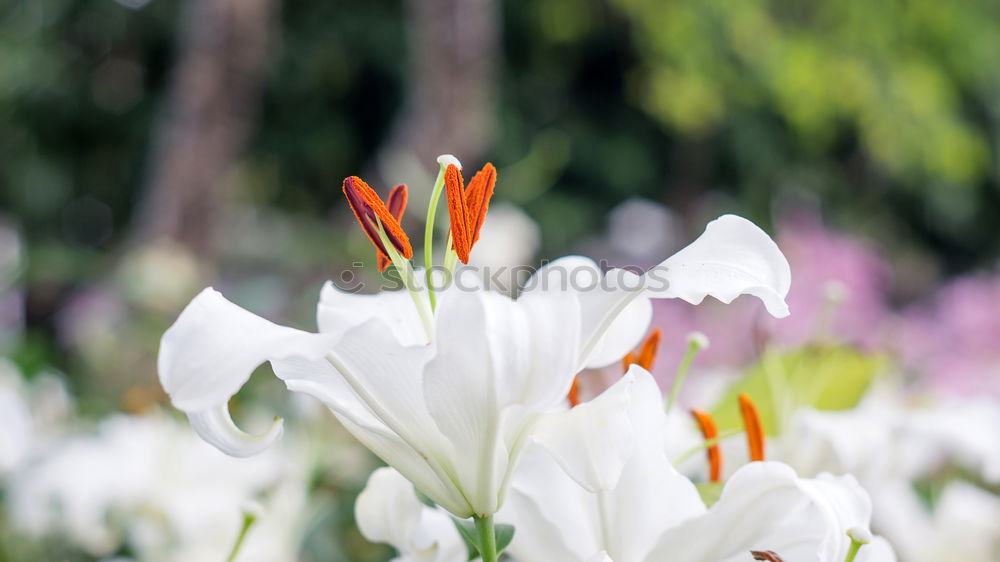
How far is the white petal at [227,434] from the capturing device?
290 mm

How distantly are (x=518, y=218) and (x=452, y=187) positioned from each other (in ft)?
3.41

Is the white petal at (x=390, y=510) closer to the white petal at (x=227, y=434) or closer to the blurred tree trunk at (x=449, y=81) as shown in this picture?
the white petal at (x=227, y=434)

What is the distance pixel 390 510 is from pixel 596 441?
10cm

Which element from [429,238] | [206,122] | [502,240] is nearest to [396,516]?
[429,238]

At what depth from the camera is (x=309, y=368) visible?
314 mm

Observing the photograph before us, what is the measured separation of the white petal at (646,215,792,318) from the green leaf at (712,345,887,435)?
19 cm

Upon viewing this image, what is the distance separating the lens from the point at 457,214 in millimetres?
353

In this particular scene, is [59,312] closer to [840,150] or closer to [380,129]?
[380,129]

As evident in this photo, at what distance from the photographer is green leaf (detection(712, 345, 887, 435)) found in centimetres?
50

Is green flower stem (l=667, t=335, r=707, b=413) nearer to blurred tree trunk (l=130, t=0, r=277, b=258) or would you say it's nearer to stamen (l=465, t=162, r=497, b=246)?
stamen (l=465, t=162, r=497, b=246)

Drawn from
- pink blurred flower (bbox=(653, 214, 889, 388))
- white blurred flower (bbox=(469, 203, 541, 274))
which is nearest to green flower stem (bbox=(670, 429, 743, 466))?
white blurred flower (bbox=(469, 203, 541, 274))

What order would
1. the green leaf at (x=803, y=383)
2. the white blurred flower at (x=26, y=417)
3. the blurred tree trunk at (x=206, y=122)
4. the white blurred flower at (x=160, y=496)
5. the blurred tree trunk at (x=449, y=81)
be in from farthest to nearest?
the blurred tree trunk at (x=206, y=122) < the blurred tree trunk at (x=449, y=81) < the white blurred flower at (x=26, y=417) < the white blurred flower at (x=160, y=496) < the green leaf at (x=803, y=383)

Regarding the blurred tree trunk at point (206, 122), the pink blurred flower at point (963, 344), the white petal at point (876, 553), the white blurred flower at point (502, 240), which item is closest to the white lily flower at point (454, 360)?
the white petal at point (876, 553)

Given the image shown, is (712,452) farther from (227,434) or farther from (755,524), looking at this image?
(227,434)
